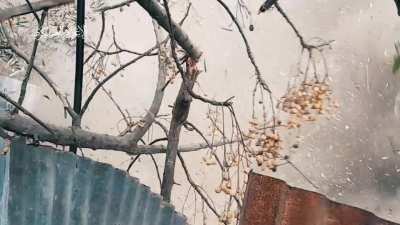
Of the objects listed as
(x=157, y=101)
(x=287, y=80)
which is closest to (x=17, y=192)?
(x=157, y=101)

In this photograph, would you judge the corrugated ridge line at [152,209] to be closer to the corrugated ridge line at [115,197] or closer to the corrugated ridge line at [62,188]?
the corrugated ridge line at [115,197]

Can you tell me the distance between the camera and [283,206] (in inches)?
74.9

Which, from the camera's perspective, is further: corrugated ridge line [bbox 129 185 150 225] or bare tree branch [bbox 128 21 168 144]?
bare tree branch [bbox 128 21 168 144]

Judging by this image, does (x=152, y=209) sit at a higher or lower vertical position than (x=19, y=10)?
lower

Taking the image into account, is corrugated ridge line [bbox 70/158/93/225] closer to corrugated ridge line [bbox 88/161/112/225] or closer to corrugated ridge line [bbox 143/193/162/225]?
corrugated ridge line [bbox 88/161/112/225]

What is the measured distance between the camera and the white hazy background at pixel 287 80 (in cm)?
823

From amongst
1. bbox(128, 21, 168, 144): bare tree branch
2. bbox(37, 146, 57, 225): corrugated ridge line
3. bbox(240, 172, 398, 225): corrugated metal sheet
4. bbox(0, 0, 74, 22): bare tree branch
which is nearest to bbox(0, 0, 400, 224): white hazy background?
Result: bbox(128, 21, 168, 144): bare tree branch

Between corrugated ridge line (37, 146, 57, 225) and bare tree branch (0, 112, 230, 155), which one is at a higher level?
bare tree branch (0, 112, 230, 155)

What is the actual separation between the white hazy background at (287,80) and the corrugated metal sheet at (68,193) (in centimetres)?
519

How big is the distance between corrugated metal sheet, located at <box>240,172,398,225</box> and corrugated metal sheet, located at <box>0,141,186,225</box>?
77 cm

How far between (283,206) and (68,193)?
3.14ft

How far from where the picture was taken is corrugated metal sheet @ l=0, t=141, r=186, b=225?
7.50ft

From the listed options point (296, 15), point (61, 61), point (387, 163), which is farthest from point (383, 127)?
point (61, 61)

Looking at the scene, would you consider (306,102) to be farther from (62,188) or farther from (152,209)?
(62,188)
